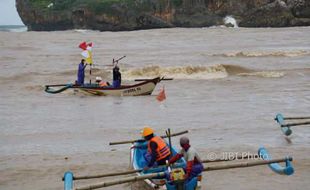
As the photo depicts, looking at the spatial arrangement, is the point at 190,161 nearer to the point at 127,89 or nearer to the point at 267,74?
the point at 127,89

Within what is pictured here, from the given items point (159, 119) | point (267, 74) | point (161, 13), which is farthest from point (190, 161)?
point (161, 13)

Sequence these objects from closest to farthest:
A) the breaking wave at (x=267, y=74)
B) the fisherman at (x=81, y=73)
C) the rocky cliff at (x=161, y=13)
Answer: the fisherman at (x=81, y=73) → the breaking wave at (x=267, y=74) → the rocky cliff at (x=161, y=13)

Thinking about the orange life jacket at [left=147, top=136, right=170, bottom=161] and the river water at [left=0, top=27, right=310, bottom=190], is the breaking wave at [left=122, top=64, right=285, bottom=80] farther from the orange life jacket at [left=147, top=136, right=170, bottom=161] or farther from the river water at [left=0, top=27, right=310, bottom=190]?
the orange life jacket at [left=147, top=136, right=170, bottom=161]

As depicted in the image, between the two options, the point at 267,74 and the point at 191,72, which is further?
the point at 191,72

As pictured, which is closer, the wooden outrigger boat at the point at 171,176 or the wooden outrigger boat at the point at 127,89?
the wooden outrigger boat at the point at 171,176

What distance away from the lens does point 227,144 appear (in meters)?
13.2

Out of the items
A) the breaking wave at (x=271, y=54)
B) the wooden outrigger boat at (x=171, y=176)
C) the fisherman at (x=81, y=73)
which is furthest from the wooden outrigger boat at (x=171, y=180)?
the breaking wave at (x=271, y=54)

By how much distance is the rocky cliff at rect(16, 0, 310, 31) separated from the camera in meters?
88.4

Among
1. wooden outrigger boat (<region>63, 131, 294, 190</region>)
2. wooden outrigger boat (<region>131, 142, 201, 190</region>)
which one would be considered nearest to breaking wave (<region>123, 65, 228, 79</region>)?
wooden outrigger boat (<region>131, 142, 201, 190</region>)

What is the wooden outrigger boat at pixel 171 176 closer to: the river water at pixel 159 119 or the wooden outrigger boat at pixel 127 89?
the river water at pixel 159 119

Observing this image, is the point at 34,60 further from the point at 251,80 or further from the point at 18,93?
the point at 251,80

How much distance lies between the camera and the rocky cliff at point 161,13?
88375 mm

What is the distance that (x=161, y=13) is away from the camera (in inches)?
4001

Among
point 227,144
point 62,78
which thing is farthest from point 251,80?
point 227,144
